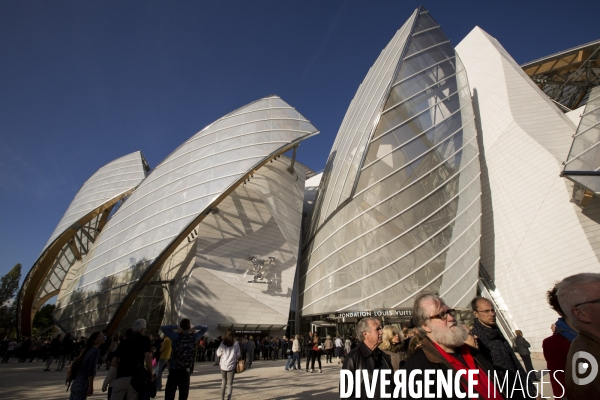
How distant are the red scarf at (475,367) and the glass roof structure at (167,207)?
14.6 m

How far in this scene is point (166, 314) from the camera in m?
17.3

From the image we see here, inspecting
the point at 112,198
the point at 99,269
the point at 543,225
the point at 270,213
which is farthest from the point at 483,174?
the point at 112,198

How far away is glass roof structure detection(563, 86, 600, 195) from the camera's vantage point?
474 inches

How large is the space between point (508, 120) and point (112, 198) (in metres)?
25.5

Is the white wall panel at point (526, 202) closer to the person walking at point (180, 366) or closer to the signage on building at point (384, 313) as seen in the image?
the signage on building at point (384, 313)

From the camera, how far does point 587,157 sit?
12.5 m

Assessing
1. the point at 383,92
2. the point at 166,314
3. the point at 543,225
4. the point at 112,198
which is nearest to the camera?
Result: the point at 543,225

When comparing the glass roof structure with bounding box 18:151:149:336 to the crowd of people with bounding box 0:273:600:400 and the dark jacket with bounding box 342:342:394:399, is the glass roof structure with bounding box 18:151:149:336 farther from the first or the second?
the dark jacket with bounding box 342:342:394:399

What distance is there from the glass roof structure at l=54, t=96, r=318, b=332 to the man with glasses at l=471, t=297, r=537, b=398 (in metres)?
14.0

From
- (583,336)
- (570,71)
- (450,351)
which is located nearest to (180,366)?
(450,351)

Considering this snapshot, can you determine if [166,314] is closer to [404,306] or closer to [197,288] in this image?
[197,288]

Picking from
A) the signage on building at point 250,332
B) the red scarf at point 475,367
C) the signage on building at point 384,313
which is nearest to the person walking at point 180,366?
the red scarf at point 475,367

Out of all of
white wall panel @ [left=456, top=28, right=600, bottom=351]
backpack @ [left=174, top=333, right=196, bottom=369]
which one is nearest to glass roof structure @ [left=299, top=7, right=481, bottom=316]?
white wall panel @ [left=456, top=28, right=600, bottom=351]

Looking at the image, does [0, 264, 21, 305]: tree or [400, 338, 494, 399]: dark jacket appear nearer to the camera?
[400, 338, 494, 399]: dark jacket
